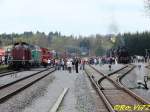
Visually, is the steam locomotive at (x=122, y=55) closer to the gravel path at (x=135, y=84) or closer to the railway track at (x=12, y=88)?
the gravel path at (x=135, y=84)

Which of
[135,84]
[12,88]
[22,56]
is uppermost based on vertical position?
[22,56]

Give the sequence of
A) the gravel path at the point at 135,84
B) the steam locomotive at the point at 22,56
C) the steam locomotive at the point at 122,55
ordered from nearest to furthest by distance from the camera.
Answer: the gravel path at the point at 135,84 < the steam locomotive at the point at 22,56 < the steam locomotive at the point at 122,55

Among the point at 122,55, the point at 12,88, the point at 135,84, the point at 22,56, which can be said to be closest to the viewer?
the point at 12,88

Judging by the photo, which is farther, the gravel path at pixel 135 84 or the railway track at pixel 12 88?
the gravel path at pixel 135 84

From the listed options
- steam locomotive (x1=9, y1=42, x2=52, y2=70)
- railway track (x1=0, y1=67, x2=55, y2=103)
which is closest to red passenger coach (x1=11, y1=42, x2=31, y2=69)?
steam locomotive (x1=9, y1=42, x2=52, y2=70)

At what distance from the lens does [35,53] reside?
7419cm

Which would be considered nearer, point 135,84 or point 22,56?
point 135,84

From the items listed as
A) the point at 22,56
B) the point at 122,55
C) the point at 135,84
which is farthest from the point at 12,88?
the point at 122,55

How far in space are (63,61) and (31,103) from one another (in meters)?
45.3

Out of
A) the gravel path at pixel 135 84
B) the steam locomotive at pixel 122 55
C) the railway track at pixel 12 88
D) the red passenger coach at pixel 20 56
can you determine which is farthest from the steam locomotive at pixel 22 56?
the steam locomotive at pixel 122 55

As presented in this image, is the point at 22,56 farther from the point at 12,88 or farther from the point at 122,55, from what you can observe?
the point at 122,55

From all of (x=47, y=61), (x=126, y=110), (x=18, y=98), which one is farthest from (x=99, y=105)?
(x=47, y=61)

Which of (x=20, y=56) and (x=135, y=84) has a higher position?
(x=20, y=56)

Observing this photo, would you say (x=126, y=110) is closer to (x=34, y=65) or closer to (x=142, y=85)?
(x=142, y=85)
